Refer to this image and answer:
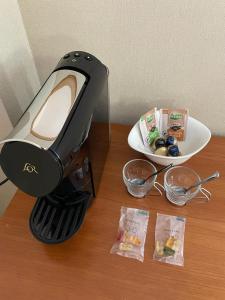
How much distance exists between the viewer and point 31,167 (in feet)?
1.43

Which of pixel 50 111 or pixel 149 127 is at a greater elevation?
pixel 50 111

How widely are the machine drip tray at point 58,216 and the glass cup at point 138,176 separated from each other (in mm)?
117

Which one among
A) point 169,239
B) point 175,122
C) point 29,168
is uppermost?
point 29,168

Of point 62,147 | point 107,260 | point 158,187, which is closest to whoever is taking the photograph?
point 62,147

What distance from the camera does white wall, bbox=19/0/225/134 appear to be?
0.62m

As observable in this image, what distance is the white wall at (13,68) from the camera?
0.67 m

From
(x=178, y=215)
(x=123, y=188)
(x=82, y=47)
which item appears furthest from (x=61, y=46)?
(x=178, y=215)

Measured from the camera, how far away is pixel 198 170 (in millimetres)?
711

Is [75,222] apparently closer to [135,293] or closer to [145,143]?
[135,293]

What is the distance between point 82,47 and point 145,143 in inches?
13.2

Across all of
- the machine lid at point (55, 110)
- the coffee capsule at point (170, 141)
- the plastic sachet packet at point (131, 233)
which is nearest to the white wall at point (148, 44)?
the coffee capsule at point (170, 141)

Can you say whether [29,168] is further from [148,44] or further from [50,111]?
[148,44]

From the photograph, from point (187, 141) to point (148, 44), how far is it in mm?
292

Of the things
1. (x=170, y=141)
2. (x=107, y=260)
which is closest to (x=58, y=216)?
(x=107, y=260)
